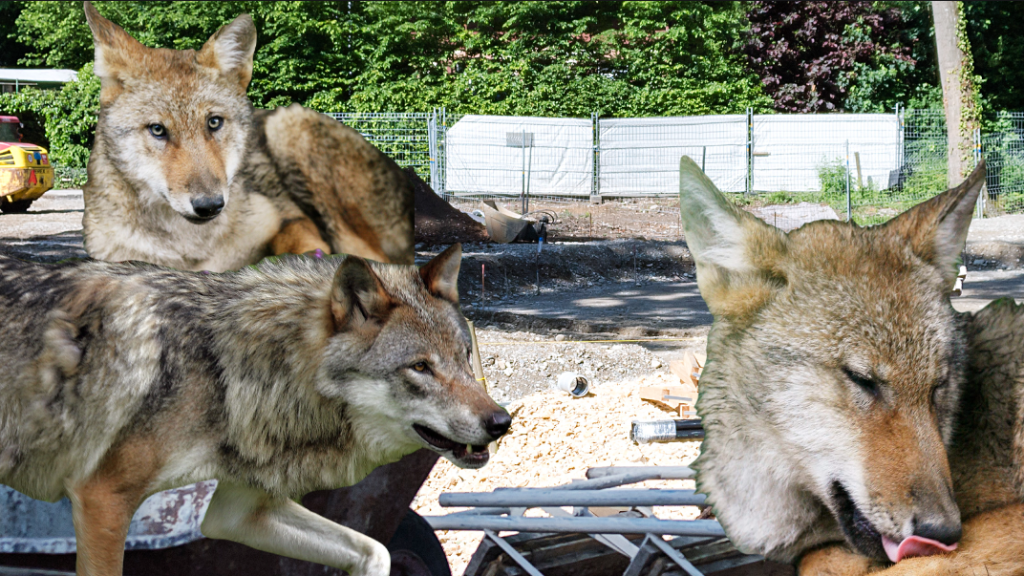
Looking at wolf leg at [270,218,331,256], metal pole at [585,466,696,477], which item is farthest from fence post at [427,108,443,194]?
wolf leg at [270,218,331,256]

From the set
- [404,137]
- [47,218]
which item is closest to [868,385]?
[47,218]

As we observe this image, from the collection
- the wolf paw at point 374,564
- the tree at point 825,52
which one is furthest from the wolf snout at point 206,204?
the tree at point 825,52

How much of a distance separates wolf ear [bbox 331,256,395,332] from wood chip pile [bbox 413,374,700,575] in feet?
9.09

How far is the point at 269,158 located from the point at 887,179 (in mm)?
19805

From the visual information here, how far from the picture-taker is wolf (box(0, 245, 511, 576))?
2049mm

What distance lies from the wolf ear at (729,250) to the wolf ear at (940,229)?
28 cm

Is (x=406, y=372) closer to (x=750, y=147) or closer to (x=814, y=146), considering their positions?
(x=750, y=147)

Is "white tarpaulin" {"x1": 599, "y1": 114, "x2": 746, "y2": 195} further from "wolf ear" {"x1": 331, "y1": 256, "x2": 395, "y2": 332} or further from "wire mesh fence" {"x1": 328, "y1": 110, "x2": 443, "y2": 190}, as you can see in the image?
"wolf ear" {"x1": 331, "y1": 256, "x2": 395, "y2": 332}

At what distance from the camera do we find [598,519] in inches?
112

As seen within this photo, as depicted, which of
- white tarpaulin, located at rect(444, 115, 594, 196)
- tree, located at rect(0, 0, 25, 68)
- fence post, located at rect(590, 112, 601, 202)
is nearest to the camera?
tree, located at rect(0, 0, 25, 68)

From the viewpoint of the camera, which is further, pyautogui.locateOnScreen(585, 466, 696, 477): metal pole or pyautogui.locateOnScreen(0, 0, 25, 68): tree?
pyautogui.locateOnScreen(0, 0, 25, 68): tree

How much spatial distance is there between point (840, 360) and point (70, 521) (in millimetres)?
2283

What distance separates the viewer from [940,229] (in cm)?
178

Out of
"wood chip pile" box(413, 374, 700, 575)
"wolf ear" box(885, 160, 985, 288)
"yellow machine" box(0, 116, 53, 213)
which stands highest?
"yellow machine" box(0, 116, 53, 213)
